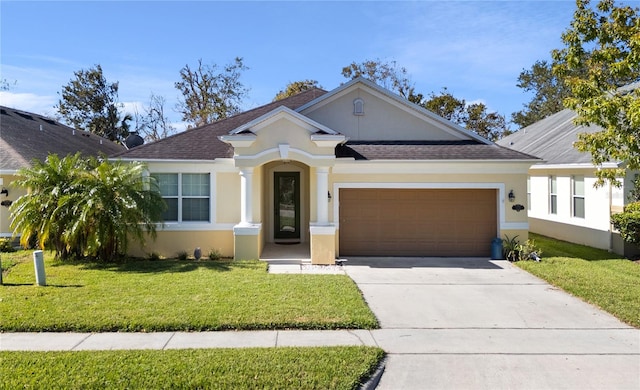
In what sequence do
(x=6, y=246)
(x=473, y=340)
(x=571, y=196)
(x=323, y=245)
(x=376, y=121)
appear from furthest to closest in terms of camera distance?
(x=571, y=196) → (x=376, y=121) → (x=6, y=246) → (x=323, y=245) → (x=473, y=340)

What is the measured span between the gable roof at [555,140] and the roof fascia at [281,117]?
8.24 m

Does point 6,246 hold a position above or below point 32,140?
below

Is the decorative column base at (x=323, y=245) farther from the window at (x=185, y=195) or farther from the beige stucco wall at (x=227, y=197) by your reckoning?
the window at (x=185, y=195)

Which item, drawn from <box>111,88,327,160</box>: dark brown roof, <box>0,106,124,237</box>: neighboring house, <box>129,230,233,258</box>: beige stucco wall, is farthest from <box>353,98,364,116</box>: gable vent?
<box>0,106,124,237</box>: neighboring house

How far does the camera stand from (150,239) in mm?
12297

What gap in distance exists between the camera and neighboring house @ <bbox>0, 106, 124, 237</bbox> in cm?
1368

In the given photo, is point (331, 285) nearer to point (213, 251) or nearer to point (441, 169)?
point (213, 251)

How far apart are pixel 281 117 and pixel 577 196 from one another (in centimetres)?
1140

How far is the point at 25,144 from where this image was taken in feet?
52.5

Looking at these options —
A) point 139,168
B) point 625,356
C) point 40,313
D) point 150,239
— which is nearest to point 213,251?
point 150,239

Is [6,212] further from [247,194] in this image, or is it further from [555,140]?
[555,140]

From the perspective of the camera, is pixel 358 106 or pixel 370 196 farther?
pixel 358 106

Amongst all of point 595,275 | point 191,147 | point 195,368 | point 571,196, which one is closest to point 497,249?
point 595,275

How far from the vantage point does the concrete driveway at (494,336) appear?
508 cm
